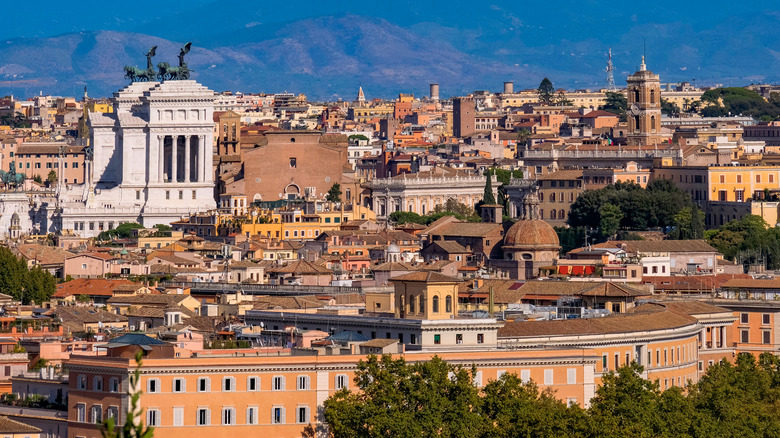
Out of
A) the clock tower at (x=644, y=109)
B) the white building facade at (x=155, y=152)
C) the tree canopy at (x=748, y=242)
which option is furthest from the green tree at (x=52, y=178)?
the tree canopy at (x=748, y=242)

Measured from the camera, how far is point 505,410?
4562cm

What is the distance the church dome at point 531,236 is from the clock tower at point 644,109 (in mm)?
59183

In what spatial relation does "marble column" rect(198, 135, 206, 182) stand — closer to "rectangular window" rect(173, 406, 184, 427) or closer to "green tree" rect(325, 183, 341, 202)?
"green tree" rect(325, 183, 341, 202)

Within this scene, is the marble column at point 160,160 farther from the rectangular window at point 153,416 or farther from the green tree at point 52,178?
the rectangular window at point 153,416

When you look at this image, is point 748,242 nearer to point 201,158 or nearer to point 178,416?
point 201,158

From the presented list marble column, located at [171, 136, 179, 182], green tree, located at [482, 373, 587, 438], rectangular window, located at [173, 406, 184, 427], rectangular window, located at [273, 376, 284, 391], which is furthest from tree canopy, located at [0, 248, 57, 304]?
marble column, located at [171, 136, 179, 182]

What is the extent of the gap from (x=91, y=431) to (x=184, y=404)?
1.97m

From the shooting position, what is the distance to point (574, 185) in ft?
429

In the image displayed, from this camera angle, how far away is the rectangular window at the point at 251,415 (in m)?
47.8

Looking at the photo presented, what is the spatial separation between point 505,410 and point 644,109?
354 feet

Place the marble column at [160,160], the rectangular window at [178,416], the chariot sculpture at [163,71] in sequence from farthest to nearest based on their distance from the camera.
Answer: the chariot sculpture at [163,71], the marble column at [160,160], the rectangular window at [178,416]

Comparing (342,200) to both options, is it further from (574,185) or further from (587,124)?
(587,124)

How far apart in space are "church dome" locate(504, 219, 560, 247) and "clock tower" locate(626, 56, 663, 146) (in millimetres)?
59183

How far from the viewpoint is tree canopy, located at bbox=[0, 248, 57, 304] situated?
8031 centimetres
